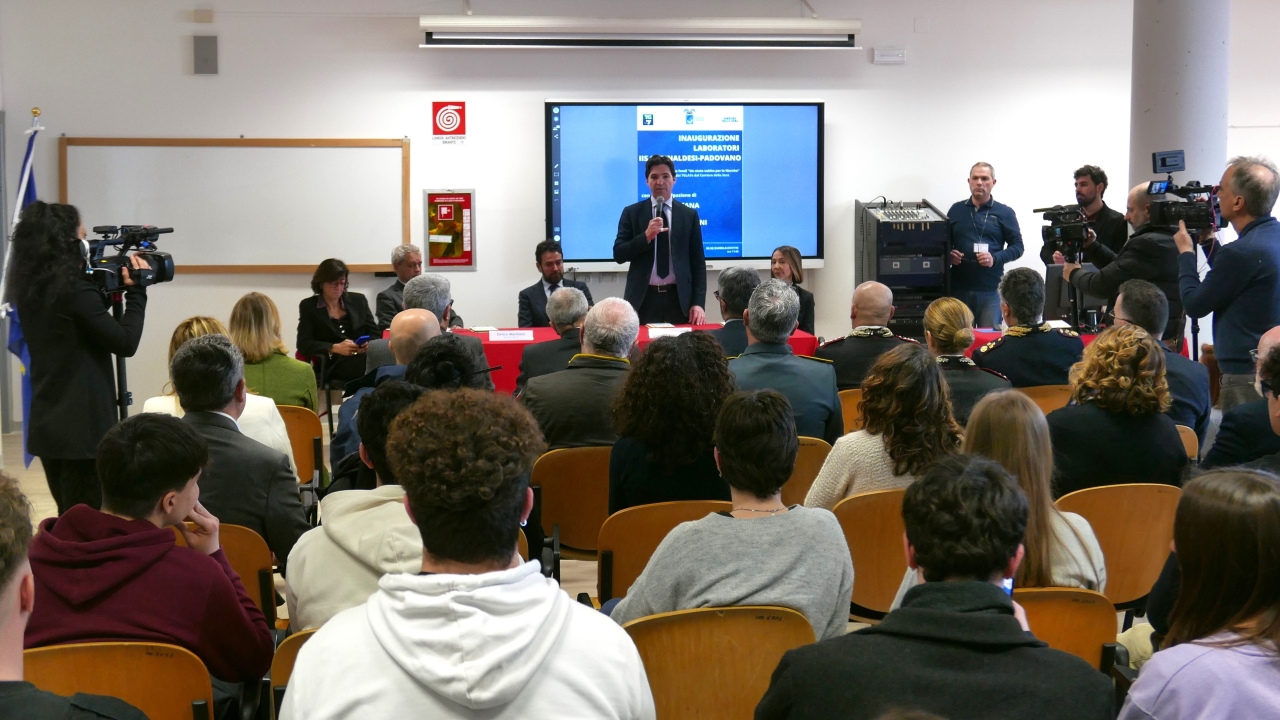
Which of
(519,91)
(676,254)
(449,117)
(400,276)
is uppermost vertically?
(519,91)

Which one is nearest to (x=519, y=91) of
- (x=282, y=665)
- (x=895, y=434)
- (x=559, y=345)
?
(x=559, y=345)

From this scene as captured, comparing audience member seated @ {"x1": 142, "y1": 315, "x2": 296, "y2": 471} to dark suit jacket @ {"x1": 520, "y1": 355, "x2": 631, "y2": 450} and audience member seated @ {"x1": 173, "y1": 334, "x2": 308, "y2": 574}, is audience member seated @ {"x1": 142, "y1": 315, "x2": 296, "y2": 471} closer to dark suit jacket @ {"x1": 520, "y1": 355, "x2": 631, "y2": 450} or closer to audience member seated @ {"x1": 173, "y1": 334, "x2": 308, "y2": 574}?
audience member seated @ {"x1": 173, "y1": 334, "x2": 308, "y2": 574}

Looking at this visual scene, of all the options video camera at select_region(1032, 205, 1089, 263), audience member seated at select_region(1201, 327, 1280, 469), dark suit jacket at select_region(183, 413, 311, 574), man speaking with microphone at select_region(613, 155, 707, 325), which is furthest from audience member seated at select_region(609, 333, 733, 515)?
man speaking with microphone at select_region(613, 155, 707, 325)

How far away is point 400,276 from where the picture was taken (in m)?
7.16

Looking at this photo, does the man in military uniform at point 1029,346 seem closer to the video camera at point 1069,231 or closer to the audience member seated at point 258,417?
the video camera at point 1069,231

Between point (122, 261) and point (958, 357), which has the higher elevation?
point (122, 261)

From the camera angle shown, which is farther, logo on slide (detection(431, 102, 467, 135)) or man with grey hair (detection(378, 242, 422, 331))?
logo on slide (detection(431, 102, 467, 135))

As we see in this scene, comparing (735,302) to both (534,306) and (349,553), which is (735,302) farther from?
(349,553)

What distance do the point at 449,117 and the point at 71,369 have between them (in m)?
4.47

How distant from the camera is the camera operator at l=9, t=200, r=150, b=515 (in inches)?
148

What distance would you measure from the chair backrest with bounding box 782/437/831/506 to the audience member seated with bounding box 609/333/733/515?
1.39 feet

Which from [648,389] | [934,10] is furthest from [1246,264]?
[934,10]

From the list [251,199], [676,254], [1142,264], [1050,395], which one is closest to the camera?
[1050,395]

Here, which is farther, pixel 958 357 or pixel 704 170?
pixel 704 170
